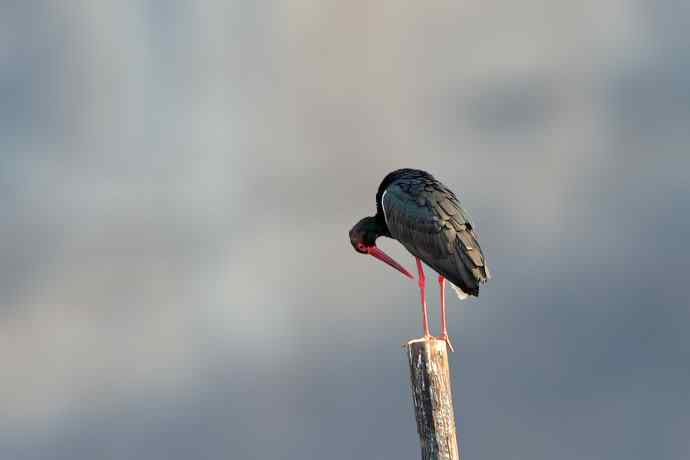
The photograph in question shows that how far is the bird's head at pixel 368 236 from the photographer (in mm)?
17234

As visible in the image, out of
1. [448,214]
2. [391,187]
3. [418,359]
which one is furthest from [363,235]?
[418,359]

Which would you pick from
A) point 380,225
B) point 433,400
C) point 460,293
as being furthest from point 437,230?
point 433,400

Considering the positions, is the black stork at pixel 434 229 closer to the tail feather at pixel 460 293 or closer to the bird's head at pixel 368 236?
the tail feather at pixel 460 293

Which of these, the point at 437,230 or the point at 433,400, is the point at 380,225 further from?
the point at 433,400

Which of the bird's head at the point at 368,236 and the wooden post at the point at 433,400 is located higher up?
the bird's head at the point at 368,236

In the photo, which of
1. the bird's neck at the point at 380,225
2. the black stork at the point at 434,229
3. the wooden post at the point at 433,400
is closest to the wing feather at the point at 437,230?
the black stork at the point at 434,229

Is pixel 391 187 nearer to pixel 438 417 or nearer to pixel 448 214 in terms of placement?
pixel 448 214

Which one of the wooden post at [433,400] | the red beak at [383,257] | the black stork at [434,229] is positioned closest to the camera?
the wooden post at [433,400]

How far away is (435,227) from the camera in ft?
48.3

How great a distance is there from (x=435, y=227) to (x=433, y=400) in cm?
439

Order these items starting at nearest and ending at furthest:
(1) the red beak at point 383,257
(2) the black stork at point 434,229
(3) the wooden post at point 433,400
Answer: (3) the wooden post at point 433,400, (2) the black stork at point 434,229, (1) the red beak at point 383,257

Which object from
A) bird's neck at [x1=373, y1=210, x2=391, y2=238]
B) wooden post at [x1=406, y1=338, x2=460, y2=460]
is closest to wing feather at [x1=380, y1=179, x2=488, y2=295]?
bird's neck at [x1=373, y1=210, x2=391, y2=238]

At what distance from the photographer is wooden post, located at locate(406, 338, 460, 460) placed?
10.9m

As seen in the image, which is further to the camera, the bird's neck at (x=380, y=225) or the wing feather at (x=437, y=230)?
the bird's neck at (x=380, y=225)
